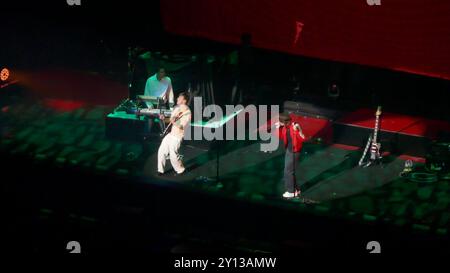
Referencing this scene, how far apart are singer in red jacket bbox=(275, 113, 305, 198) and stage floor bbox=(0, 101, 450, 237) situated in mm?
320

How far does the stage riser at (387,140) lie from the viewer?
47.9 feet

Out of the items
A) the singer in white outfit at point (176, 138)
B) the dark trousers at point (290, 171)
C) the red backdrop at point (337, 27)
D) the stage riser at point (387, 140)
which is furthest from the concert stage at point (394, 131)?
the singer in white outfit at point (176, 138)

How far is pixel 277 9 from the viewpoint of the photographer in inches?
595

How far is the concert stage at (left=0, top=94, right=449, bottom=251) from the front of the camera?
12703 millimetres

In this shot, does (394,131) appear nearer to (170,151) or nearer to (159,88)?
(170,151)

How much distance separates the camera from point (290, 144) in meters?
13.0

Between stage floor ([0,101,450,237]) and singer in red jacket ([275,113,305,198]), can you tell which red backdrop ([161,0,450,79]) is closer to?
stage floor ([0,101,450,237])

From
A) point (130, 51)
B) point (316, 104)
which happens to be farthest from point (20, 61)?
point (316, 104)

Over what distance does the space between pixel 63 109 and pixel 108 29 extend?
201cm

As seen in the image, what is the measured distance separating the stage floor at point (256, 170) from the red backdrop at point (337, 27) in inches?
68.6

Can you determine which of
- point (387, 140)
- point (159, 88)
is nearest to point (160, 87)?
point (159, 88)

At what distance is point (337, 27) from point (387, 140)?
2215mm

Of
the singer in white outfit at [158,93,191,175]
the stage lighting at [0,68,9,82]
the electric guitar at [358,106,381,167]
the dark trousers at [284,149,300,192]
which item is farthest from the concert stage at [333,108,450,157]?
the stage lighting at [0,68,9,82]

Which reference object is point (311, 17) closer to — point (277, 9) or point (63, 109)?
point (277, 9)
